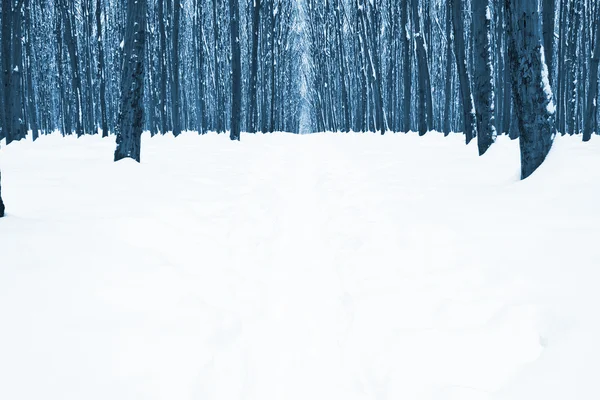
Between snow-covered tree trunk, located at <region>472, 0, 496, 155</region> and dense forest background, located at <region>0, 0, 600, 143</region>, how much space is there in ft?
0.08

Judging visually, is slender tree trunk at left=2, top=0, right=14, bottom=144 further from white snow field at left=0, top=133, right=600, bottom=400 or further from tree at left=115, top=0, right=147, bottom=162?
white snow field at left=0, top=133, right=600, bottom=400

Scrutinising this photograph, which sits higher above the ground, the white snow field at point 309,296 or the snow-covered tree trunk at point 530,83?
the snow-covered tree trunk at point 530,83

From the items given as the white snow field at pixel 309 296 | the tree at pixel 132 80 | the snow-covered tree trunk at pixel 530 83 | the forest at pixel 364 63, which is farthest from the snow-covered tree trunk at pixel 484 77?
the tree at pixel 132 80

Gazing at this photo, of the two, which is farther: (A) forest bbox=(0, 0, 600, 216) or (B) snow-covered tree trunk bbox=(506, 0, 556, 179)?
(A) forest bbox=(0, 0, 600, 216)

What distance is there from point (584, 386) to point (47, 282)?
282 centimetres

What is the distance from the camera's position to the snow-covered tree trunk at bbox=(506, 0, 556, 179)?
5.43m

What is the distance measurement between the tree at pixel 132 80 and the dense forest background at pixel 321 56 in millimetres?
369

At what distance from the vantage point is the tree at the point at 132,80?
8344 millimetres

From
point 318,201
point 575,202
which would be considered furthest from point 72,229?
point 575,202

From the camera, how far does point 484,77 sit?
8.98 meters

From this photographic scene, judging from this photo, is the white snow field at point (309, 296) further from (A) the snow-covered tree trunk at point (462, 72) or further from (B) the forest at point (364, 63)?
(A) the snow-covered tree trunk at point (462, 72)

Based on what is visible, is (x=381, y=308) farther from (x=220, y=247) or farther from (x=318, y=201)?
(x=318, y=201)

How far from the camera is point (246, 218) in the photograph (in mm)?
5379

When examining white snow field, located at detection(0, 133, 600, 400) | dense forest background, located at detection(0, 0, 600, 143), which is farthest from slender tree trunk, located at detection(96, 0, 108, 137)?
white snow field, located at detection(0, 133, 600, 400)
